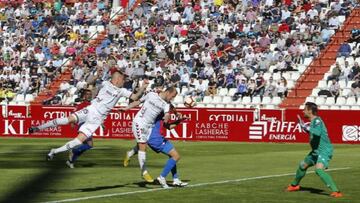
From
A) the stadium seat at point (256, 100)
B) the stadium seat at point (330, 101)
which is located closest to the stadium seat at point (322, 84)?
the stadium seat at point (330, 101)

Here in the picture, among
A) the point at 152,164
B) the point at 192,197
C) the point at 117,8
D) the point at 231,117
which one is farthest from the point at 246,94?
the point at 192,197

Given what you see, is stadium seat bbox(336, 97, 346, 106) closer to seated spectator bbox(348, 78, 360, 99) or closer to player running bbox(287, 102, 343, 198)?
seated spectator bbox(348, 78, 360, 99)

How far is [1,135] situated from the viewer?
45.1 m

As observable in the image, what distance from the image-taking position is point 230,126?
41750 mm

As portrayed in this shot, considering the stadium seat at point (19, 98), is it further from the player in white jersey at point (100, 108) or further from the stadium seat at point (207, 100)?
the player in white jersey at point (100, 108)

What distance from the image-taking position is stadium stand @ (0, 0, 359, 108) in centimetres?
4497

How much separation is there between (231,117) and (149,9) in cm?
1384

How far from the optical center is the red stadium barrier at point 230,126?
131 ft

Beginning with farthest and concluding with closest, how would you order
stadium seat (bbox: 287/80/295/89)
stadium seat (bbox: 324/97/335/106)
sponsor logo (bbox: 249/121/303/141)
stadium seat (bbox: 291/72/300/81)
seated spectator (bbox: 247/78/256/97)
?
1. stadium seat (bbox: 291/72/300/81)
2. seated spectator (bbox: 247/78/256/97)
3. stadium seat (bbox: 287/80/295/89)
4. stadium seat (bbox: 324/97/335/106)
5. sponsor logo (bbox: 249/121/303/141)

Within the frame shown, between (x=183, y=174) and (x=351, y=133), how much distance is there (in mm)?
17236

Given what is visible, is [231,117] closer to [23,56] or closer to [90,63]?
[90,63]

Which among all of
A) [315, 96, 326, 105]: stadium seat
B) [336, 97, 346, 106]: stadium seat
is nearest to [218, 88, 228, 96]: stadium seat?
[315, 96, 326, 105]: stadium seat

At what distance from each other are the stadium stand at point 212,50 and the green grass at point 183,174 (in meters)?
8.63

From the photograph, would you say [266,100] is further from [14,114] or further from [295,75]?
[14,114]
